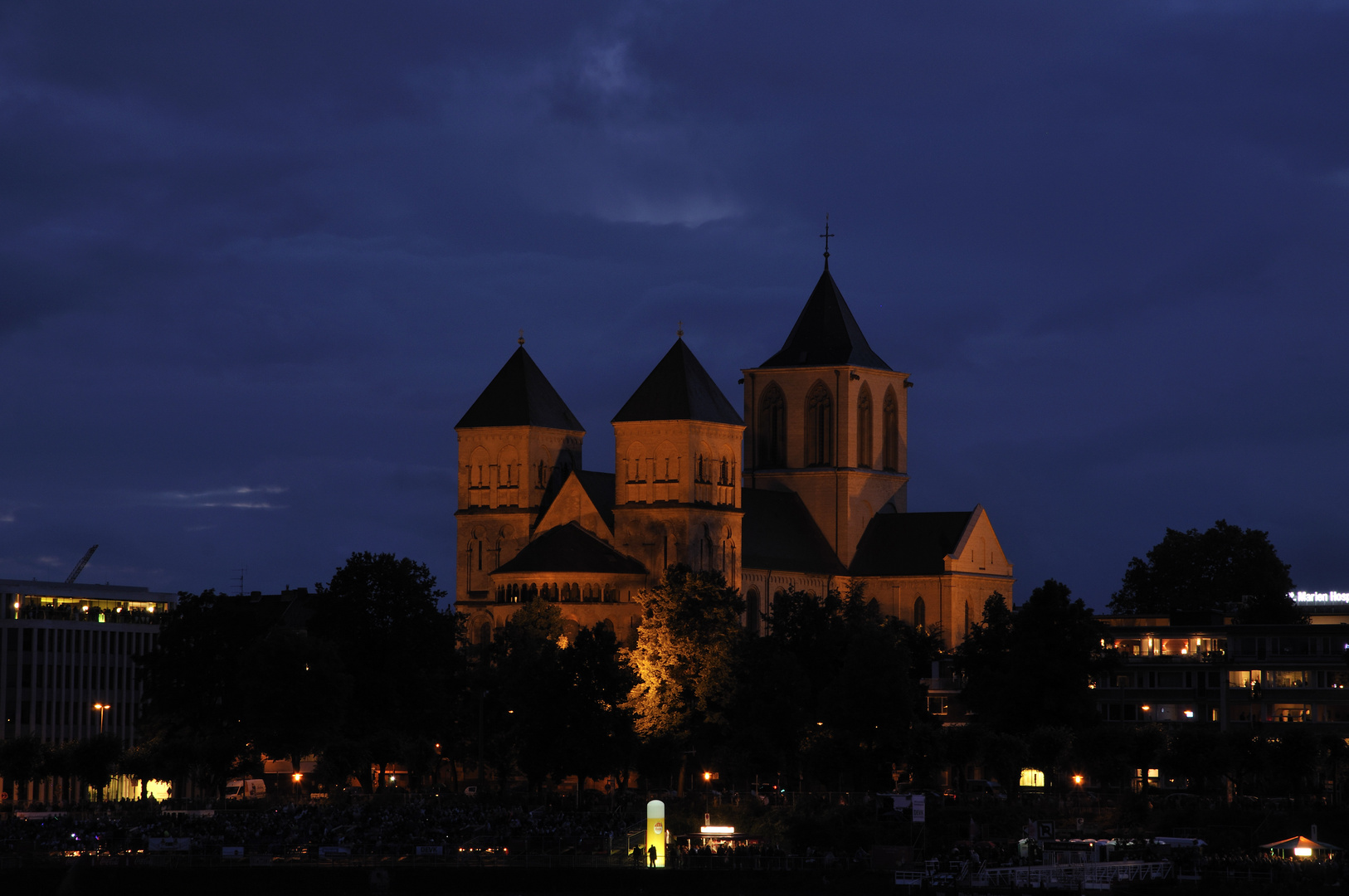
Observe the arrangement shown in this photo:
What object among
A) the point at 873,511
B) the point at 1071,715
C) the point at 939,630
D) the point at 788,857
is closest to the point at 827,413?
the point at 873,511

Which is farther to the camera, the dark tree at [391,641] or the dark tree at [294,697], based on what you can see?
the dark tree at [391,641]

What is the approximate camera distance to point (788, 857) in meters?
79.8

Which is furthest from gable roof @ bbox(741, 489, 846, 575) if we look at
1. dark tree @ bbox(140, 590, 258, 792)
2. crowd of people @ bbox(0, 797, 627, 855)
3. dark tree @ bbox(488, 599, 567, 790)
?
crowd of people @ bbox(0, 797, 627, 855)

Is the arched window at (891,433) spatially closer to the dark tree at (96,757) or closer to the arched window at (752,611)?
the arched window at (752,611)

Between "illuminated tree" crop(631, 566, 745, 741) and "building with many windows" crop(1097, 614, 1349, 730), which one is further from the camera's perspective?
"building with many windows" crop(1097, 614, 1349, 730)

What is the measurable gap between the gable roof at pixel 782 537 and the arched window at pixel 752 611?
162 cm

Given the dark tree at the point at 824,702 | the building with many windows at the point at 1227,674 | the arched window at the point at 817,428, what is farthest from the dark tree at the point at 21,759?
the arched window at the point at 817,428

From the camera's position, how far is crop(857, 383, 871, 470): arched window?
14750 centimetres

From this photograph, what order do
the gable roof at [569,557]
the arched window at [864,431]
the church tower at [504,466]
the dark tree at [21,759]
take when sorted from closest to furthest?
1. the dark tree at [21,759]
2. the gable roof at [569,557]
3. the church tower at [504,466]
4. the arched window at [864,431]

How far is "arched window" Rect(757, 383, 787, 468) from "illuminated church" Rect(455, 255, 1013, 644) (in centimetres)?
11

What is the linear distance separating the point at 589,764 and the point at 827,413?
51.3 meters

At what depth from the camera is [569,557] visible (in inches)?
4938

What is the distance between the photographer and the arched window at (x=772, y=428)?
148 metres

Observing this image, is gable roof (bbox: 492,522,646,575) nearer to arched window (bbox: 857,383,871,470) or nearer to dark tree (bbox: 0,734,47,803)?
arched window (bbox: 857,383,871,470)
